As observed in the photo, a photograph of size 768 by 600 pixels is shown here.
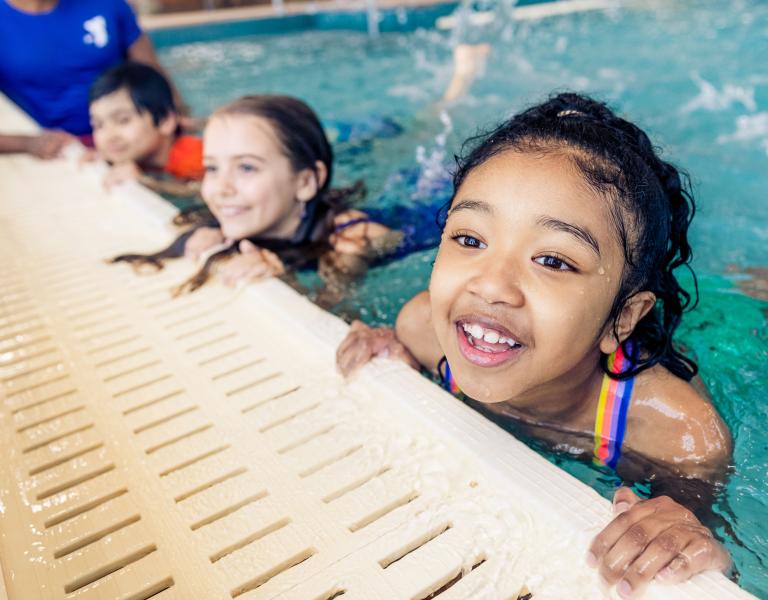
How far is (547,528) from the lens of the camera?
1358 mm

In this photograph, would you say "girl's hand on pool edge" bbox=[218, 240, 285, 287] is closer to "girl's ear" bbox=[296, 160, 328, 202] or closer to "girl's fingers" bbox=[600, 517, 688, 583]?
"girl's ear" bbox=[296, 160, 328, 202]

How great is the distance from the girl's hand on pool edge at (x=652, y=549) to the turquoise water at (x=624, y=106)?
0.38 metres

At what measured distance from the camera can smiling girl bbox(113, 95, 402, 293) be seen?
2902mm

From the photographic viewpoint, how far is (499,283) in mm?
1443

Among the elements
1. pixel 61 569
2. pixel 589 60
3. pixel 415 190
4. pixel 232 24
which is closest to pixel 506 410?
pixel 61 569

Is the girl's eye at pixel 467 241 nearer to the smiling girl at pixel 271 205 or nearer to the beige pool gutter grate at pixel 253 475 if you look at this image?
the beige pool gutter grate at pixel 253 475

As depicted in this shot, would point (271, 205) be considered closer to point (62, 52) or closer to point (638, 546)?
point (638, 546)

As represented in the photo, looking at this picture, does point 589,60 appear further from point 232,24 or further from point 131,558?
point 131,558

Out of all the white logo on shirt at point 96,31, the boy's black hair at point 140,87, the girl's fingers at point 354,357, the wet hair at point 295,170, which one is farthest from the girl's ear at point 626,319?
the white logo on shirt at point 96,31

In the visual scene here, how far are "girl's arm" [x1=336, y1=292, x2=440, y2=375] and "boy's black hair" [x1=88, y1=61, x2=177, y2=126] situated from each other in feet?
9.87

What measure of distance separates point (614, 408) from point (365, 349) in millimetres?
719

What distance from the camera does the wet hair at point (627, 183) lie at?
5.20 ft

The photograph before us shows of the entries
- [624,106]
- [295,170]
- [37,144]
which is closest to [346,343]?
[295,170]

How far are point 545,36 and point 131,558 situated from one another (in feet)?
33.6
